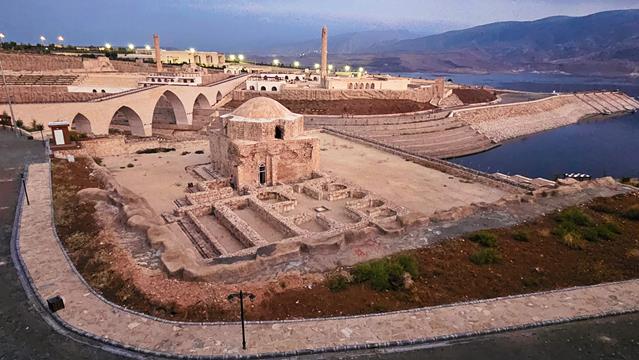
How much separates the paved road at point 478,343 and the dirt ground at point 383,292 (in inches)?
58.1

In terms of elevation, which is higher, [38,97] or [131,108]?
[38,97]

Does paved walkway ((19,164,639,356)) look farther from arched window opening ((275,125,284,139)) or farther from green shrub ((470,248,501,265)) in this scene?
arched window opening ((275,125,284,139))

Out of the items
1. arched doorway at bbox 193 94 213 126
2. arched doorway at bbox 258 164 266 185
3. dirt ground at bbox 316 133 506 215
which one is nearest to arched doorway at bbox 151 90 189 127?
arched doorway at bbox 193 94 213 126

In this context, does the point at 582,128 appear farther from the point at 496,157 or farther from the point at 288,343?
Result: the point at 288,343

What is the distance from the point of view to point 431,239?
13203 mm

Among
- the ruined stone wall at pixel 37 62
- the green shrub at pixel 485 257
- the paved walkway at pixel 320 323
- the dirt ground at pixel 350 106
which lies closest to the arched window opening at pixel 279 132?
the green shrub at pixel 485 257

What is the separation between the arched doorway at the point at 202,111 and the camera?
47.5 m

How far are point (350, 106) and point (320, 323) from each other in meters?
47.3

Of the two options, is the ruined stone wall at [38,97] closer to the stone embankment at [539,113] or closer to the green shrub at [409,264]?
the green shrub at [409,264]

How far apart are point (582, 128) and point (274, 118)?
59.8 metres

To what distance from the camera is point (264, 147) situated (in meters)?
21.5

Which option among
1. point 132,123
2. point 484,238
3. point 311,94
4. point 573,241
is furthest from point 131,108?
point 573,241

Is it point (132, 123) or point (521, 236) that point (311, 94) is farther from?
point (521, 236)

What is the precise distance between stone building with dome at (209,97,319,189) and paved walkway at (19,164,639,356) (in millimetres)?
12017
